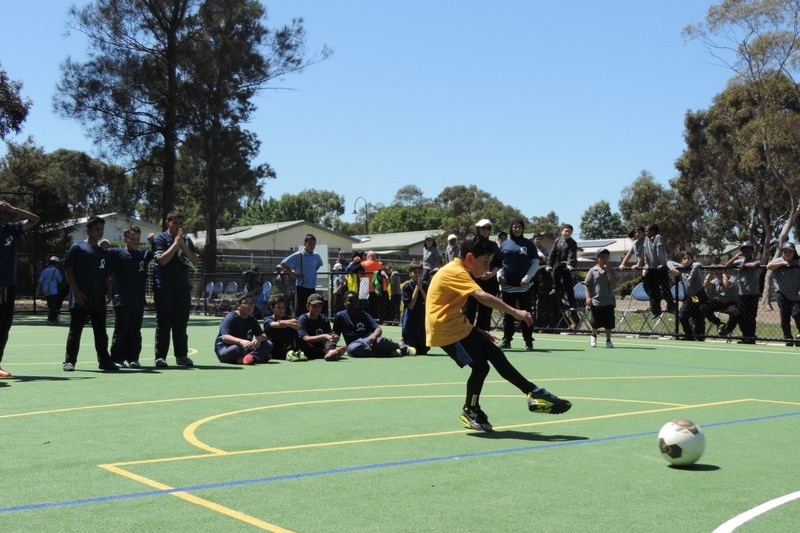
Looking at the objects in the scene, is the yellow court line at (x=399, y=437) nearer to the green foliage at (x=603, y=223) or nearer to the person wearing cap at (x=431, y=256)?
the person wearing cap at (x=431, y=256)

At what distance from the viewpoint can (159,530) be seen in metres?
4.93

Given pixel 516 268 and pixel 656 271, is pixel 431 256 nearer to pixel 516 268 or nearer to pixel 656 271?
pixel 656 271

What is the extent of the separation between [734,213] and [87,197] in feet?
123

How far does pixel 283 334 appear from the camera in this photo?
15.8 m

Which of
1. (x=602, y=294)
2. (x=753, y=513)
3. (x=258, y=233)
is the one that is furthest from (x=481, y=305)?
(x=258, y=233)

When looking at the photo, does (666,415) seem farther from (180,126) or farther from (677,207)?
(677,207)

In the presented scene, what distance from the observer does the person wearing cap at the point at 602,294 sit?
59.3 feet

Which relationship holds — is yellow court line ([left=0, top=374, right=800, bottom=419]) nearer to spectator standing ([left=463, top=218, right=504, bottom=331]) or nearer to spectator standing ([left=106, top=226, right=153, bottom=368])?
spectator standing ([left=463, top=218, right=504, bottom=331])

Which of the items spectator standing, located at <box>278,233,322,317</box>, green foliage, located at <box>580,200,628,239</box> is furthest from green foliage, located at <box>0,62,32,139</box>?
green foliage, located at <box>580,200,628,239</box>

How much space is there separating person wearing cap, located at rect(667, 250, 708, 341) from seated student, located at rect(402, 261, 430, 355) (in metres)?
6.09

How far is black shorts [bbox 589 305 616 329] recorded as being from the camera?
18.3m

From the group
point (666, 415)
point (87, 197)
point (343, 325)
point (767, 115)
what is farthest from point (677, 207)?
point (666, 415)

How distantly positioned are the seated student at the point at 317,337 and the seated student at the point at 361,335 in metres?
0.38

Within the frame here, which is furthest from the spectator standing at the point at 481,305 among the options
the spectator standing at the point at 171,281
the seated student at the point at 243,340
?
the spectator standing at the point at 171,281
